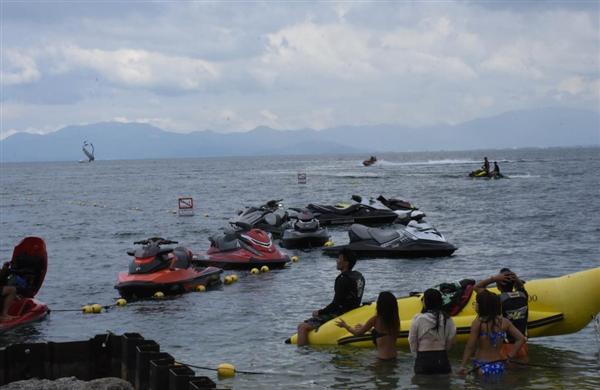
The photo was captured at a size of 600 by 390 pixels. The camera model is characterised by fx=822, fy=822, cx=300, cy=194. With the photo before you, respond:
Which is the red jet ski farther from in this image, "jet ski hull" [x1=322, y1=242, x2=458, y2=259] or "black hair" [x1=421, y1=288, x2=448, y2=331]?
"jet ski hull" [x1=322, y1=242, x2=458, y2=259]

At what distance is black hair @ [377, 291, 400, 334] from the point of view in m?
11.5

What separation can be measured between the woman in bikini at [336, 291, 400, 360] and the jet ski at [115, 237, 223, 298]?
6.98 metres

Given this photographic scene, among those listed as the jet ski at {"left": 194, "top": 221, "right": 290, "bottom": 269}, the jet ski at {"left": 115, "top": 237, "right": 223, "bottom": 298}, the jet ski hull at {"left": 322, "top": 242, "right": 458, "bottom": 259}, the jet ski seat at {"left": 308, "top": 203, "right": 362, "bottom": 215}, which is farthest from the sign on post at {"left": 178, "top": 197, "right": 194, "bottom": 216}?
the jet ski at {"left": 115, "top": 237, "right": 223, "bottom": 298}

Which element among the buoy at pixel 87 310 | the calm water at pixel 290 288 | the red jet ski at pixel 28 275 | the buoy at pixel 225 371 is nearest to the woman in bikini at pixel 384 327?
the calm water at pixel 290 288

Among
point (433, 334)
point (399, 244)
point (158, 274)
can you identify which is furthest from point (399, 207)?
point (433, 334)

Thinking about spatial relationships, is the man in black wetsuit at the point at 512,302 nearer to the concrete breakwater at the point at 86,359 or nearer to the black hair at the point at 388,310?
the black hair at the point at 388,310

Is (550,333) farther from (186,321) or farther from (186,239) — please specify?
(186,239)

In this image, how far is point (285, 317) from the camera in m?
16.4

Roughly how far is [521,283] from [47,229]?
1294 inches

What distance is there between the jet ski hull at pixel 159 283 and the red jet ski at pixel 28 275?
205cm

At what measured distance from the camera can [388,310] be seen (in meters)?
11.6

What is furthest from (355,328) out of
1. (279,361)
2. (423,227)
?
(423,227)

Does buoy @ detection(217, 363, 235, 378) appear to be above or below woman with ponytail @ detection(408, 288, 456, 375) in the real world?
below

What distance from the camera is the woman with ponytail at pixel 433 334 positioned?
10289 mm
